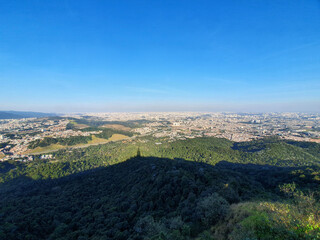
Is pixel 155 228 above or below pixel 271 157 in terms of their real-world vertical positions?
above

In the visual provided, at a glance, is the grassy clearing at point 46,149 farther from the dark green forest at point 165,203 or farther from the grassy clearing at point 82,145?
the dark green forest at point 165,203

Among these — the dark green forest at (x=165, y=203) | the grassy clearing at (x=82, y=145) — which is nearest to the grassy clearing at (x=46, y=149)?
the grassy clearing at (x=82, y=145)

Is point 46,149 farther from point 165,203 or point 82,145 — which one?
point 165,203

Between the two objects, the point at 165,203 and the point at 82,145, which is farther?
the point at 82,145

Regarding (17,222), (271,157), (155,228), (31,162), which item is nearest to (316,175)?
(155,228)

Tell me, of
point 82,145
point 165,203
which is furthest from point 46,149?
point 165,203

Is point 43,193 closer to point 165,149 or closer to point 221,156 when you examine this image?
point 165,149

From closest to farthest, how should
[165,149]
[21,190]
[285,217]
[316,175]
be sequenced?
Answer: [285,217] → [316,175] → [21,190] → [165,149]

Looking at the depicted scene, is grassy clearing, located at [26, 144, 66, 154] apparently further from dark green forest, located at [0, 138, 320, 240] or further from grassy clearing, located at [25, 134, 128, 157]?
dark green forest, located at [0, 138, 320, 240]
